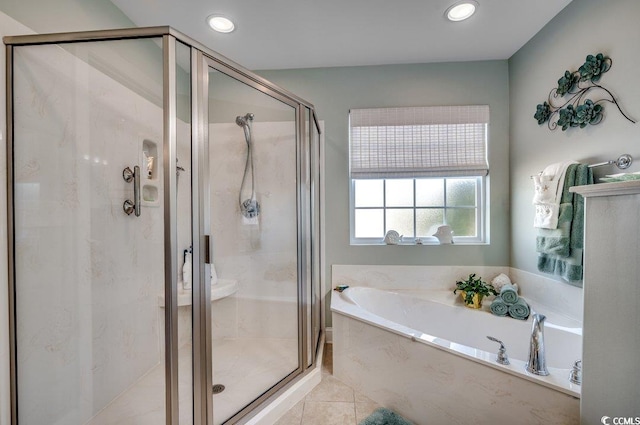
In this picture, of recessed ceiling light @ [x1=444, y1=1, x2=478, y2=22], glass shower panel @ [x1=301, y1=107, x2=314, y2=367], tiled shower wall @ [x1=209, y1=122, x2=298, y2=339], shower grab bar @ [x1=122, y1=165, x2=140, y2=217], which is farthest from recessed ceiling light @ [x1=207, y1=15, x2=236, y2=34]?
recessed ceiling light @ [x1=444, y1=1, x2=478, y2=22]

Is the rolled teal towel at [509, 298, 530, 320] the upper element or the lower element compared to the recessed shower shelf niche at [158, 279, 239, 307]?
lower

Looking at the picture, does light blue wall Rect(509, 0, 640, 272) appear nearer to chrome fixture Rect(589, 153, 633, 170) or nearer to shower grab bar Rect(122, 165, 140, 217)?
chrome fixture Rect(589, 153, 633, 170)

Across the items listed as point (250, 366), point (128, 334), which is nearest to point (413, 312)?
point (250, 366)

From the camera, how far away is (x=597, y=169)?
1399 mm

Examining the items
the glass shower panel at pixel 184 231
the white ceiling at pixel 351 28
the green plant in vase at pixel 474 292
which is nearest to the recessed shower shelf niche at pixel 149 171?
the glass shower panel at pixel 184 231

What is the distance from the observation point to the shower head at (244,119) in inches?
66.8

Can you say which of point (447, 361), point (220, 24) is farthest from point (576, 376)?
point (220, 24)

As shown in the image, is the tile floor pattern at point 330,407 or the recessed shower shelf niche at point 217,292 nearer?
the recessed shower shelf niche at point 217,292

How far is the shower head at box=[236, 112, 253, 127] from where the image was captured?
66.8 inches

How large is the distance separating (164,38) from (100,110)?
2.03 ft

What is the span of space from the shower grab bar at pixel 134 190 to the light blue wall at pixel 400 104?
136 cm

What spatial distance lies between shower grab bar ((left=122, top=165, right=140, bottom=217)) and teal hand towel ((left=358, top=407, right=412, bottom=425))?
64.8 inches

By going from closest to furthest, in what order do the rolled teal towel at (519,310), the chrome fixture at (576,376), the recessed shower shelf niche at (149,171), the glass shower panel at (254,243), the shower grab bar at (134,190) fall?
the chrome fixture at (576,376) < the recessed shower shelf niche at (149,171) < the shower grab bar at (134,190) < the glass shower panel at (254,243) < the rolled teal towel at (519,310)

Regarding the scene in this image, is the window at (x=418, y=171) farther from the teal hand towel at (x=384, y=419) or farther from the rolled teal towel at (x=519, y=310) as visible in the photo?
the teal hand towel at (x=384, y=419)
